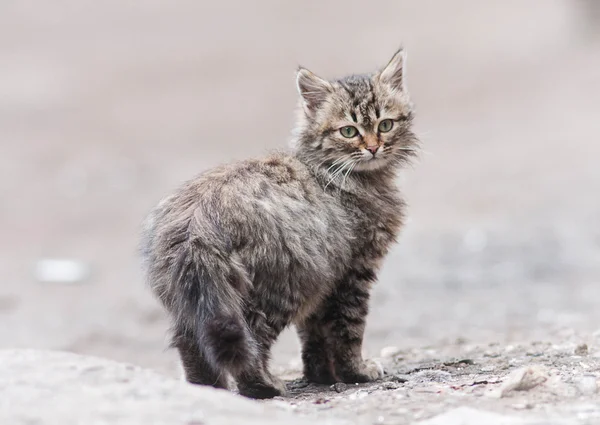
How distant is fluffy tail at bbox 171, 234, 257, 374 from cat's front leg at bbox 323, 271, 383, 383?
3.01 ft

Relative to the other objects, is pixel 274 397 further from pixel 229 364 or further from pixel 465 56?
pixel 465 56

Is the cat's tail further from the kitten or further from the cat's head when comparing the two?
the cat's head

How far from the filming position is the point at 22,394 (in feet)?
13.4

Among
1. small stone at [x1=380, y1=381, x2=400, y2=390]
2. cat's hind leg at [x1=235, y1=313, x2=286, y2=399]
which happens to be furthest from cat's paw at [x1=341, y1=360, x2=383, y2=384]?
cat's hind leg at [x1=235, y1=313, x2=286, y2=399]

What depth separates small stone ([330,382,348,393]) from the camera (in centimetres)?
545

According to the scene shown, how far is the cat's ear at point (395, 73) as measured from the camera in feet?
20.3

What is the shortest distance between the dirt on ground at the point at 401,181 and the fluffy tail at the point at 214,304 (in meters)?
0.37

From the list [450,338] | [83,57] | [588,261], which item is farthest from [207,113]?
[450,338]

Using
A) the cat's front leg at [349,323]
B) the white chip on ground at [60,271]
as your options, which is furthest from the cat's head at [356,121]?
the white chip on ground at [60,271]

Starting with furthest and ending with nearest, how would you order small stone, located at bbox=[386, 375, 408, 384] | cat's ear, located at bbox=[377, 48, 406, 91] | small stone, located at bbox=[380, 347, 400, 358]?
small stone, located at bbox=[380, 347, 400, 358], cat's ear, located at bbox=[377, 48, 406, 91], small stone, located at bbox=[386, 375, 408, 384]

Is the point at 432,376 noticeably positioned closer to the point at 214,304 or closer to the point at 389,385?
the point at 389,385

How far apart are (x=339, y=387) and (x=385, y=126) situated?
1.64m

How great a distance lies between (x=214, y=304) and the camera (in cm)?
467

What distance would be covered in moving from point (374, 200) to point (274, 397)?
1457mm
